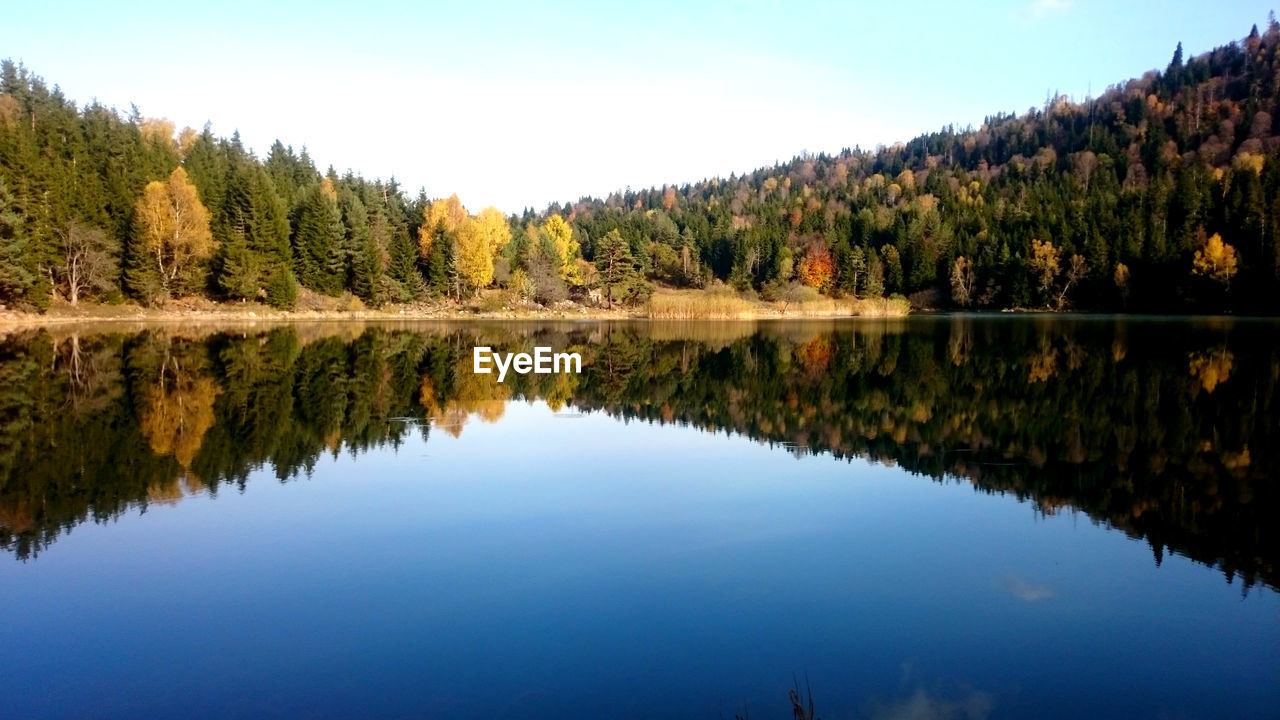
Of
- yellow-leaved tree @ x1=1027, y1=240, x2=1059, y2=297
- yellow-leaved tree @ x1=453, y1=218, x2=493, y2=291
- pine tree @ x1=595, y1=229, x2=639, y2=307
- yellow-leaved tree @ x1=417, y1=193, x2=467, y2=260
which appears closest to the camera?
yellow-leaved tree @ x1=453, y1=218, x2=493, y2=291

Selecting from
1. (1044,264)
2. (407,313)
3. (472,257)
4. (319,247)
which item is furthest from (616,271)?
(1044,264)

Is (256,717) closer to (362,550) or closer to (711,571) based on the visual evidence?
(362,550)

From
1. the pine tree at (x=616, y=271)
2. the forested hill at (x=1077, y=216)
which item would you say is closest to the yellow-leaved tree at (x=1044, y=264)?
the forested hill at (x=1077, y=216)

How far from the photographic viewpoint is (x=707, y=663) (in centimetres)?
494

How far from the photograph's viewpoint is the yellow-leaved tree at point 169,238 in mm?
44938

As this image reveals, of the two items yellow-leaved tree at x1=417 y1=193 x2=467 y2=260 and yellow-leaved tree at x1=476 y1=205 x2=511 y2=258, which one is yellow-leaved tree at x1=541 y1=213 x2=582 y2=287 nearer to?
yellow-leaved tree at x1=476 y1=205 x2=511 y2=258

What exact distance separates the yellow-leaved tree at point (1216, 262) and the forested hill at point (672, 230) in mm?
278

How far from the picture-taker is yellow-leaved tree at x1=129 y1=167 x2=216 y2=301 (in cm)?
4494

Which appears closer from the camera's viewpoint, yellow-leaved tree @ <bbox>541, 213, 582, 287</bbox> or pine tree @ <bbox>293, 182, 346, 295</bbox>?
pine tree @ <bbox>293, 182, 346, 295</bbox>

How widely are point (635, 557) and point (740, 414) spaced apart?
8510mm

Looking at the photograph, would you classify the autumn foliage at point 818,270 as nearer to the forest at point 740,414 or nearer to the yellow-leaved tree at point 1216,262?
the yellow-leaved tree at point 1216,262

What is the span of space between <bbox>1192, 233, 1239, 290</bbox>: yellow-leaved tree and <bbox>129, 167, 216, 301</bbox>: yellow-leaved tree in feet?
234

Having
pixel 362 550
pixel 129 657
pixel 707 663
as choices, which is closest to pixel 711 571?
pixel 707 663

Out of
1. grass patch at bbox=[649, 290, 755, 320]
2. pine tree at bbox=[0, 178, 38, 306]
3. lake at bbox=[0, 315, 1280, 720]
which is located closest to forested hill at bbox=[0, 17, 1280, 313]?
pine tree at bbox=[0, 178, 38, 306]
